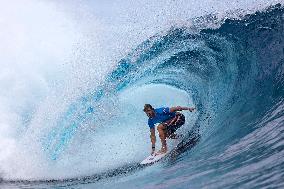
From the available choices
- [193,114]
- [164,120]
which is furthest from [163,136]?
[193,114]

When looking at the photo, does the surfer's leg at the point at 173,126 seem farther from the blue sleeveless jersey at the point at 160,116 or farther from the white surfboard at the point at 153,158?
the white surfboard at the point at 153,158

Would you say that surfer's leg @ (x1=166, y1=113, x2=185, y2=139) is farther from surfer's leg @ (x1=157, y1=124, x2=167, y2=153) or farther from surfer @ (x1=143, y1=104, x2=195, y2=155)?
surfer's leg @ (x1=157, y1=124, x2=167, y2=153)

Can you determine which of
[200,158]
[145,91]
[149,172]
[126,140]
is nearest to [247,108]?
[200,158]

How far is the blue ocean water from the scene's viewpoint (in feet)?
22.1

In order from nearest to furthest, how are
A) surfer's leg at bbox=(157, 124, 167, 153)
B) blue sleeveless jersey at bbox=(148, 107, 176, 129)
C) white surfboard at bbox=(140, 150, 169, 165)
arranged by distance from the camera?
white surfboard at bbox=(140, 150, 169, 165), surfer's leg at bbox=(157, 124, 167, 153), blue sleeveless jersey at bbox=(148, 107, 176, 129)

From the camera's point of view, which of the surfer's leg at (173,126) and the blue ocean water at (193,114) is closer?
the blue ocean water at (193,114)

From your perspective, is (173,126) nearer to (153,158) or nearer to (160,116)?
(160,116)

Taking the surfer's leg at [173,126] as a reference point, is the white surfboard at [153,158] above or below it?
below

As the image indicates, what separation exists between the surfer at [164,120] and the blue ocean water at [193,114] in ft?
1.12

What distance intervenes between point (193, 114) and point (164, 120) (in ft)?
6.49

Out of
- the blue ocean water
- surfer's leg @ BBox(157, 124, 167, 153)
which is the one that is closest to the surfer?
surfer's leg @ BBox(157, 124, 167, 153)

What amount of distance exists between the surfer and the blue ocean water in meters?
0.34

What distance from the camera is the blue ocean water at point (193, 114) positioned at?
22.1 ft

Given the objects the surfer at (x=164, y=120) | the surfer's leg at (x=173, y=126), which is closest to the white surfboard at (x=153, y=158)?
the surfer at (x=164, y=120)
